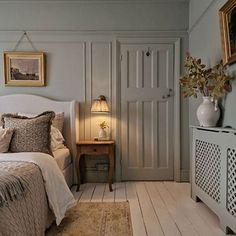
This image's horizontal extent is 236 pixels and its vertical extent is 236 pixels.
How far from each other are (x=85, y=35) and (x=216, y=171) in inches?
107

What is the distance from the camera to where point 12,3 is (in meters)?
4.09

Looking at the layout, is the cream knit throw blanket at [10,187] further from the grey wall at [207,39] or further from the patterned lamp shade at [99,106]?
the patterned lamp shade at [99,106]

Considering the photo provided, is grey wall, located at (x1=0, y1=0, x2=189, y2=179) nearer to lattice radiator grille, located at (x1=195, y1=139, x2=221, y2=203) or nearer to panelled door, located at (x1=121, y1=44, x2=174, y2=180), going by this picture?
panelled door, located at (x1=121, y1=44, x2=174, y2=180)

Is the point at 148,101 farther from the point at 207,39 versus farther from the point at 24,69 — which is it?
the point at 24,69

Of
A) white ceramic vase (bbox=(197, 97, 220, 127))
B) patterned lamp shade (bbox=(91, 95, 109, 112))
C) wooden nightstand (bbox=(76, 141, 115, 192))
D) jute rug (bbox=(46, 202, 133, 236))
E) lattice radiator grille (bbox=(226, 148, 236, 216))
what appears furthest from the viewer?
patterned lamp shade (bbox=(91, 95, 109, 112))

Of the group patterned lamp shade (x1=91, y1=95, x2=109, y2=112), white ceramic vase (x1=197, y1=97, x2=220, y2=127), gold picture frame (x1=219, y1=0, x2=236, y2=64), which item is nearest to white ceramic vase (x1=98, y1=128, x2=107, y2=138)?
patterned lamp shade (x1=91, y1=95, x2=109, y2=112)

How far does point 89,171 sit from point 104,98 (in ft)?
3.59

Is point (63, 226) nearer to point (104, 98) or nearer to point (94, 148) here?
point (94, 148)

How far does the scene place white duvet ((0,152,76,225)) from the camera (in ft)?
7.58

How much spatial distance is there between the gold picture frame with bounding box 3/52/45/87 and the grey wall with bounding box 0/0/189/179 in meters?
0.09

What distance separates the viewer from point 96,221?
2510 mm

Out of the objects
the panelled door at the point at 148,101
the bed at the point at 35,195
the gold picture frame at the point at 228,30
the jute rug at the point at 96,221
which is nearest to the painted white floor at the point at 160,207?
the jute rug at the point at 96,221

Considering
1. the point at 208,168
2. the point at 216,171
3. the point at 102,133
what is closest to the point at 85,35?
the point at 102,133

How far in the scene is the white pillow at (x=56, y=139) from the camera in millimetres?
3476
